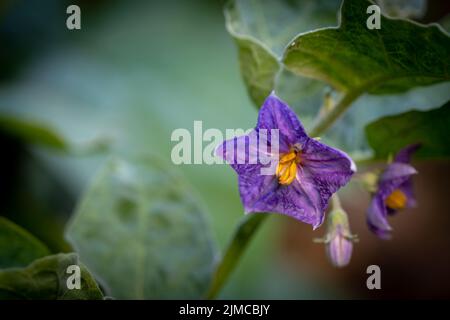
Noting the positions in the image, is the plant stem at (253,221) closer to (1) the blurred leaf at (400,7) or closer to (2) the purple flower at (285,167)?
(2) the purple flower at (285,167)

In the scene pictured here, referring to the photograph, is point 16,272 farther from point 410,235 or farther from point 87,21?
point 410,235

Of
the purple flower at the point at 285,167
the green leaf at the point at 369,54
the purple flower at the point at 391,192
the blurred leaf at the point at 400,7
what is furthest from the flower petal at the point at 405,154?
the blurred leaf at the point at 400,7

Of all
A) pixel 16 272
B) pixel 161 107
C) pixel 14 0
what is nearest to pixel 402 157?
pixel 16 272

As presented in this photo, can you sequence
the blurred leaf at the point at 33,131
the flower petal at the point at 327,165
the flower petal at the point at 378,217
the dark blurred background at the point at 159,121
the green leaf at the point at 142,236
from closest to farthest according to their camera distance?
the flower petal at the point at 327,165
the flower petal at the point at 378,217
the green leaf at the point at 142,236
the blurred leaf at the point at 33,131
the dark blurred background at the point at 159,121

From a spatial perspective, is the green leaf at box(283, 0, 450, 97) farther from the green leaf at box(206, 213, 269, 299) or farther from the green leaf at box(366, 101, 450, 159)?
the green leaf at box(206, 213, 269, 299)

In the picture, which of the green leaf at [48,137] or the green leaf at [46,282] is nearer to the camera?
the green leaf at [46,282]

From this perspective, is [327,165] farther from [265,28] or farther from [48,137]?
[48,137]

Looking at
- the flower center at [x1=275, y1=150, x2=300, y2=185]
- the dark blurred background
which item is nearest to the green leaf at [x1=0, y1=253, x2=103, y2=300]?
the flower center at [x1=275, y1=150, x2=300, y2=185]
